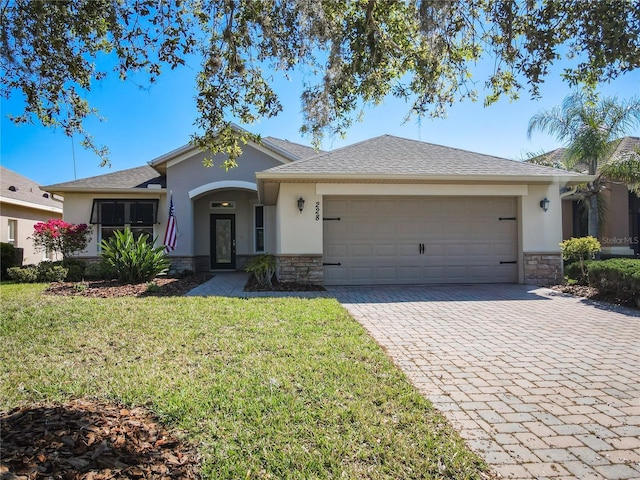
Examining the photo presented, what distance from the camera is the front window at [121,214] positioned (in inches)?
565

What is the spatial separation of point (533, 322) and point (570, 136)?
11134 millimetres

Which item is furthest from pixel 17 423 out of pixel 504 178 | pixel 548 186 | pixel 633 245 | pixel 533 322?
pixel 633 245

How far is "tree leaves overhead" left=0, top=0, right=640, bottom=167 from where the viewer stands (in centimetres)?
396

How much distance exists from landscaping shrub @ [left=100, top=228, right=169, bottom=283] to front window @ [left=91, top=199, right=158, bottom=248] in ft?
10.6

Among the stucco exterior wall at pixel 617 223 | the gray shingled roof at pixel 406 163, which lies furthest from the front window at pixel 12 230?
the stucco exterior wall at pixel 617 223

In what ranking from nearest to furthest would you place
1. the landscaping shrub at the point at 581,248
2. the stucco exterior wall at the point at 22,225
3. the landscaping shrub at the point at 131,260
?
the landscaping shrub at the point at 581,248
the landscaping shrub at the point at 131,260
the stucco exterior wall at the point at 22,225

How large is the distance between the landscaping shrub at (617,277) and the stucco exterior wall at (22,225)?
19.1 m

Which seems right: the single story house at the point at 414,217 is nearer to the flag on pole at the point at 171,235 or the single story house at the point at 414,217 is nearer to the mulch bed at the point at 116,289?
the mulch bed at the point at 116,289

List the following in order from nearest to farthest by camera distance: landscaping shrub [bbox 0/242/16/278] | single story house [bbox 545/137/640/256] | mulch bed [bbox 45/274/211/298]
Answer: mulch bed [bbox 45/274/211/298] → landscaping shrub [bbox 0/242/16/278] → single story house [bbox 545/137/640/256]

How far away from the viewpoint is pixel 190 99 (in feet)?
16.4

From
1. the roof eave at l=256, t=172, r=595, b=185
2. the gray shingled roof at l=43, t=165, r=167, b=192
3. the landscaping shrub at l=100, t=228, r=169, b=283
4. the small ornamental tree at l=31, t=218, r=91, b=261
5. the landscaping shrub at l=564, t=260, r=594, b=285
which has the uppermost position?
the gray shingled roof at l=43, t=165, r=167, b=192

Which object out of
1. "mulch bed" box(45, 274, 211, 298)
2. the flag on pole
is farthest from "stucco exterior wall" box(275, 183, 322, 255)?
the flag on pole

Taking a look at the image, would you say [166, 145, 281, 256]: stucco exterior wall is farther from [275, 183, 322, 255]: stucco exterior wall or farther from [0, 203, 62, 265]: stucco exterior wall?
[0, 203, 62, 265]: stucco exterior wall

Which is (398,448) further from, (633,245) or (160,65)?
(633,245)
